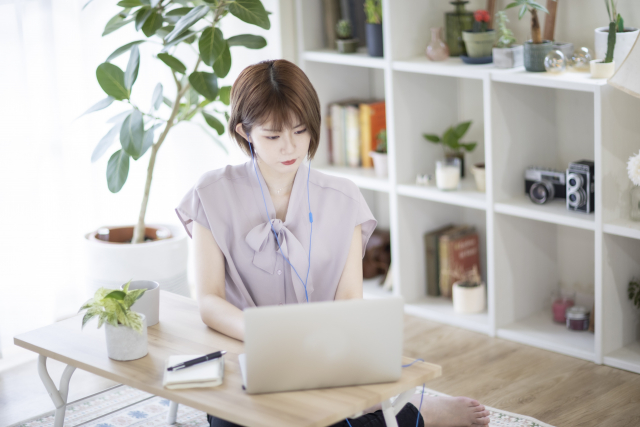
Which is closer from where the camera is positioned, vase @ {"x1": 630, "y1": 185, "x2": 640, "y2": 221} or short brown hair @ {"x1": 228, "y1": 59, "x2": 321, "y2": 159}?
short brown hair @ {"x1": 228, "y1": 59, "x2": 321, "y2": 159}

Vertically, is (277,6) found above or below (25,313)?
above

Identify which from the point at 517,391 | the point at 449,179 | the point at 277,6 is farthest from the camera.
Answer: the point at 277,6

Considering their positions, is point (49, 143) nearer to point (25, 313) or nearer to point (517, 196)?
point (25, 313)

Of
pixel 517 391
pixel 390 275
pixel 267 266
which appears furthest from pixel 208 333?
pixel 390 275

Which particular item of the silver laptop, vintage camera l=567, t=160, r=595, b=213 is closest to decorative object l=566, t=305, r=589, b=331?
vintage camera l=567, t=160, r=595, b=213

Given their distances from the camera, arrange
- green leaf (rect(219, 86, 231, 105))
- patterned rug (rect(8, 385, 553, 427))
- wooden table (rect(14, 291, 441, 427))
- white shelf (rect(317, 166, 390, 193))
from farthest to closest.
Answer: white shelf (rect(317, 166, 390, 193))
green leaf (rect(219, 86, 231, 105))
patterned rug (rect(8, 385, 553, 427))
wooden table (rect(14, 291, 441, 427))

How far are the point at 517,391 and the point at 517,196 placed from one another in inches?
31.2

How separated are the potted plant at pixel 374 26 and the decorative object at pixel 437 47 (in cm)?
23

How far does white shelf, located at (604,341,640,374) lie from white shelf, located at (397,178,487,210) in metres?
0.71

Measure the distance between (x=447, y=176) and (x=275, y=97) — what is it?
141 cm

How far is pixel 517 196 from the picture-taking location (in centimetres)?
312

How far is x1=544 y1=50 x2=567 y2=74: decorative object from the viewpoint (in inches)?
110

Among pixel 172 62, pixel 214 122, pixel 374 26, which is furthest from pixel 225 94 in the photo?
pixel 374 26

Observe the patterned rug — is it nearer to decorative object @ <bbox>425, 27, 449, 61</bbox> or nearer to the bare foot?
the bare foot
